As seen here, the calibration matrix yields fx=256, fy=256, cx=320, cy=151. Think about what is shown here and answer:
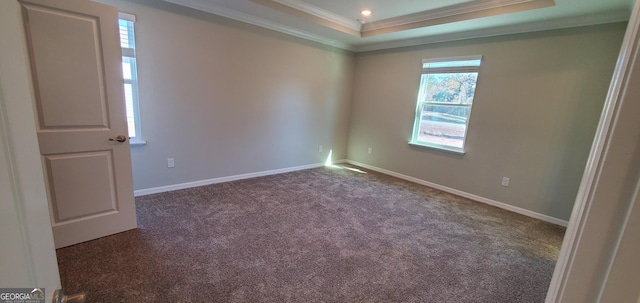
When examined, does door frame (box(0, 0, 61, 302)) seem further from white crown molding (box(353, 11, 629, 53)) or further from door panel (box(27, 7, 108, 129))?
white crown molding (box(353, 11, 629, 53))

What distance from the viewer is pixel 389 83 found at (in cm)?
459

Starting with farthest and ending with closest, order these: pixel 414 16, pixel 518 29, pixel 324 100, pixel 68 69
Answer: pixel 324 100 < pixel 414 16 < pixel 518 29 < pixel 68 69

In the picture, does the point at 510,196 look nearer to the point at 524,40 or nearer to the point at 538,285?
the point at 538,285

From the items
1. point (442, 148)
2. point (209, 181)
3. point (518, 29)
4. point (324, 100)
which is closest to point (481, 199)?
point (442, 148)

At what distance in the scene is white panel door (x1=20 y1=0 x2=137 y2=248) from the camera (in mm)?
1850

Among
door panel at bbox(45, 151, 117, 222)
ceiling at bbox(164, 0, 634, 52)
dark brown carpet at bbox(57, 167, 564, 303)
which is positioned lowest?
dark brown carpet at bbox(57, 167, 564, 303)

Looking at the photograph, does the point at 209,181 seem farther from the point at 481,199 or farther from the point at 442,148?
the point at 481,199

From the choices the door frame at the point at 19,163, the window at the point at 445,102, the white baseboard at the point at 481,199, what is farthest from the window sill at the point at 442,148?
the door frame at the point at 19,163

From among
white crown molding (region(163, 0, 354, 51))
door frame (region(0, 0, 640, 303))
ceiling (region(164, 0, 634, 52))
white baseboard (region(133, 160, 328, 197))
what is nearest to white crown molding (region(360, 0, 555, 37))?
ceiling (region(164, 0, 634, 52))

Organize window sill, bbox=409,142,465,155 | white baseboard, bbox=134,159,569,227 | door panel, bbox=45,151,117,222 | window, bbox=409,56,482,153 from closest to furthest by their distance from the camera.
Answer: door panel, bbox=45,151,117,222, white baseboard, bbox=134,159,569,227, window, bbox=409,56,482,153, window sill, bbox=409,142,465,155

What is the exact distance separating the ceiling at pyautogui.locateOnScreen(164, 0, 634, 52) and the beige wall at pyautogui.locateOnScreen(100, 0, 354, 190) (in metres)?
0.29

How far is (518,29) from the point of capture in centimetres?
312

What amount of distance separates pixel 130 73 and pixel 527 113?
4764mm

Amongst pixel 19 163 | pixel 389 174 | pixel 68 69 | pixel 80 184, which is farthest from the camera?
pixel 389 174
